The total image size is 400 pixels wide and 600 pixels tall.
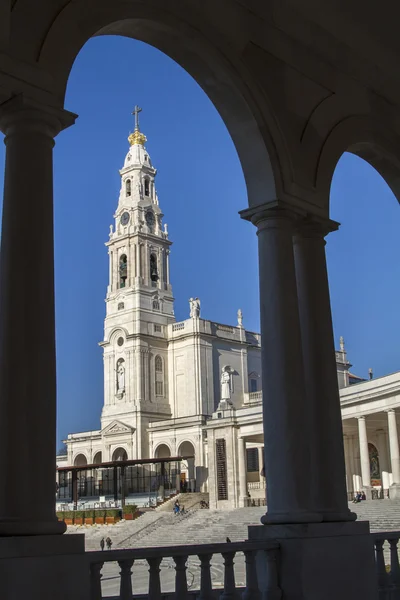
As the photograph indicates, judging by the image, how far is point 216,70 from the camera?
9.91m

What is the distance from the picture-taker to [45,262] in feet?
23.8

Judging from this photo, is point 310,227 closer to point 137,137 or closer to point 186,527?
point 186,527

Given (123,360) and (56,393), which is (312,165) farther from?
(123,360)

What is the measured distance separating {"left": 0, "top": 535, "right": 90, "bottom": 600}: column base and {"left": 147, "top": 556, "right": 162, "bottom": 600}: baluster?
2.60 feet

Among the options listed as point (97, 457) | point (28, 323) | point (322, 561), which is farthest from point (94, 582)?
point (97, 457)

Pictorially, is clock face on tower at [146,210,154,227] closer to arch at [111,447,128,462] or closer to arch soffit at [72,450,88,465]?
arch at [111,447,128,462]

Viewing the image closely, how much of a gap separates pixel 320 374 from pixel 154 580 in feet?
14.3

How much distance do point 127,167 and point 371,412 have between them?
4729cm

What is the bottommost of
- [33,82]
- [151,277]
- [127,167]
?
[33,82]

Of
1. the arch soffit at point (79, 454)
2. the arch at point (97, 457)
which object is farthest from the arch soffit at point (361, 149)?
the arch soffit at point (79, 454)

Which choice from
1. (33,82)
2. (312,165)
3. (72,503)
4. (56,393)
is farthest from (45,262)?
(72,503)

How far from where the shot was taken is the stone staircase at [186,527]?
46438 mm

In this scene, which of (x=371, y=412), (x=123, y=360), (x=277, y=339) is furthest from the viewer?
(x=123, y=360)

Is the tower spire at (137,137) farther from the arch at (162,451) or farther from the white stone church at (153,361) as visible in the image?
the arch at (162,451)
